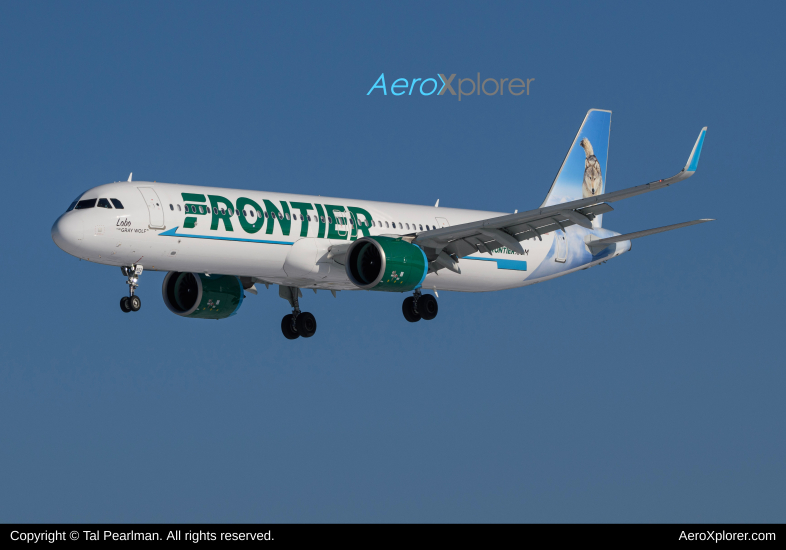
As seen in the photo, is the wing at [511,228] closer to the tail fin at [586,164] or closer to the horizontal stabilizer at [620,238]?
the horizontal stabilizer at [620,238]

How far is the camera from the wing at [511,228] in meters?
39.9

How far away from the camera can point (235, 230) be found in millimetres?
41438

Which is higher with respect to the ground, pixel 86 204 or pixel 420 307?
pixel 86 204

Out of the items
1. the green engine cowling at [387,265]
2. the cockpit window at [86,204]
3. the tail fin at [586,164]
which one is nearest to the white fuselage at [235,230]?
the cockpit window at [86,204]

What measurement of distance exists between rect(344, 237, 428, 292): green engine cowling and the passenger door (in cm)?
740

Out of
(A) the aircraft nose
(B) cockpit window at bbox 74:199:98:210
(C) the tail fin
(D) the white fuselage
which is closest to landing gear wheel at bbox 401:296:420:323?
(D) the white fuselage

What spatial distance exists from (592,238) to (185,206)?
21.4m

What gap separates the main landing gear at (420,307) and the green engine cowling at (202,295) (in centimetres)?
731

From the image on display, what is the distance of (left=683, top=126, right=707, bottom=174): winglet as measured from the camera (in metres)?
37.7

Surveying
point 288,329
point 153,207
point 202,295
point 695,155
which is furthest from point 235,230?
point 695,155

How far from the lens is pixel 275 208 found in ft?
141

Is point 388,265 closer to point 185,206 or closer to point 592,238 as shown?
point 185,206

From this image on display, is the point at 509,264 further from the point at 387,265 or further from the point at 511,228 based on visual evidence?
the point at 387,265

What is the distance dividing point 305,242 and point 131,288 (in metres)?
6.88
